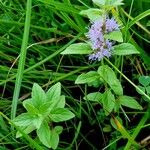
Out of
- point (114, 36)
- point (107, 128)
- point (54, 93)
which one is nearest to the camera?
point (114, 36)

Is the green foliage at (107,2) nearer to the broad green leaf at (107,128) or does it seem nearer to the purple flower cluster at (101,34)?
the purple flower cluster at (101,34)

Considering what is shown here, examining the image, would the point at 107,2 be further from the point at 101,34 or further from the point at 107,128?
the point at 107,128

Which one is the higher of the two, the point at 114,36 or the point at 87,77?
the point at 114,36

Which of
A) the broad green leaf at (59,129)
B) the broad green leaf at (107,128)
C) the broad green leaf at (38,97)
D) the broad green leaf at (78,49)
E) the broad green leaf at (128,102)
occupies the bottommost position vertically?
the broad green leaf at (107,128)

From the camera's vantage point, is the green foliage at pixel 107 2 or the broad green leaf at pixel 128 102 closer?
the green foliage at pixel 107 2

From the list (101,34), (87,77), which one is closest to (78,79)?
(87,77)

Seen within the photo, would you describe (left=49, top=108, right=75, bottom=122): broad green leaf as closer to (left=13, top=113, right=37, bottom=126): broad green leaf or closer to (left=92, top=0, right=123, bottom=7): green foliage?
(left=13, top=113, right=37, bottom=126): broad green leaf

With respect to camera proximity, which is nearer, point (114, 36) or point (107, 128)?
point (114, 36)

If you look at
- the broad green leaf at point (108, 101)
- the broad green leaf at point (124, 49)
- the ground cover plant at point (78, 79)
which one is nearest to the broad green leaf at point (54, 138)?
the ground cover plant at point (78, 79)
